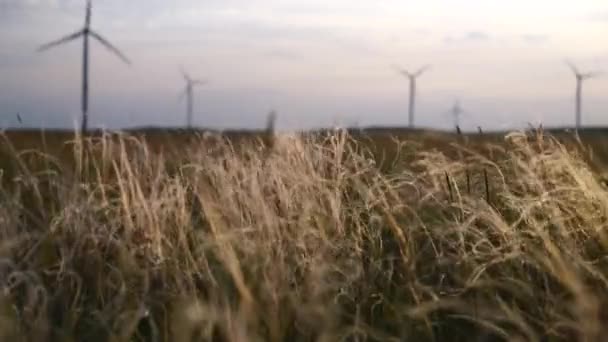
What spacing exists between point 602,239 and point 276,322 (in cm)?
399

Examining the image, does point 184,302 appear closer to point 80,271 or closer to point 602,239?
point 80,271

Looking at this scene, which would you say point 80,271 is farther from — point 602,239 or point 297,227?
A: point 602,239

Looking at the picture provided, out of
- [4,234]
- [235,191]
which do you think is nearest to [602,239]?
[235,191]

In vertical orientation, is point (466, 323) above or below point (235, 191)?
below

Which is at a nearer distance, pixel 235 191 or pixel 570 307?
pixel 570 307

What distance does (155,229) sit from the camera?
8695 millimetres

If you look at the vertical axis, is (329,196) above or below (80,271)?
above

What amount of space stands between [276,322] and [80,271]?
2333 mm

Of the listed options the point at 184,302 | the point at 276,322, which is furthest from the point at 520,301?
the point at 184,302

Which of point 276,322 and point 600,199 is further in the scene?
point 600,199

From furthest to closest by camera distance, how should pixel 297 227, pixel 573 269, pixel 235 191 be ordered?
1. pixel 235 191
2. pixel 297 227
3. pixel 573 269

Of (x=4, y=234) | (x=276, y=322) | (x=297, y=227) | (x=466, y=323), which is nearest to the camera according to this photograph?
(x=276, y=322)

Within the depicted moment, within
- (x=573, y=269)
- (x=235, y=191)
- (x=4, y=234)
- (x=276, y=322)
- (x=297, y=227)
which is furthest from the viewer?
(x=235, y=191)

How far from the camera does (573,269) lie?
7.84 metres
